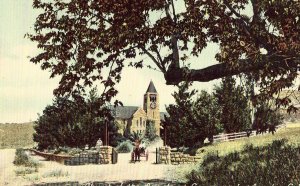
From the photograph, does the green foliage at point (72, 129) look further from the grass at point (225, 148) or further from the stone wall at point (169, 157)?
the stone wall at point (169, 157)

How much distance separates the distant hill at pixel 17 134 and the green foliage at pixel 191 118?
2023 inches

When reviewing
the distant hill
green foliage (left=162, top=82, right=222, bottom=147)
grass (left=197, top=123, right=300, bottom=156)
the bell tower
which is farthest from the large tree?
the bell tower

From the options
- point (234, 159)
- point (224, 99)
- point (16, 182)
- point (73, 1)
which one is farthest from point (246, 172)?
point (224, 99)

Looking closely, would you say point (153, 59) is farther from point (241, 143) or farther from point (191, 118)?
point (191, 118)

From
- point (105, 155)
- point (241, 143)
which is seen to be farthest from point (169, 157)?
point (241, 143)

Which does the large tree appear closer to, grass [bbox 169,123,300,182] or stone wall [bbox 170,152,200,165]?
grass [bbox 169,123,300,182]

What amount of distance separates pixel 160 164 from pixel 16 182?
10.4 meters

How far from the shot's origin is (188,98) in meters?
40.0

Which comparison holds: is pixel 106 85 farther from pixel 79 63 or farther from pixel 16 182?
pixel 16 182

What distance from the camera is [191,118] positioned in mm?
39594

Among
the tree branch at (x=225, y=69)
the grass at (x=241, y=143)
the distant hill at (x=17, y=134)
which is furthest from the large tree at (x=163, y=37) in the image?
the distant hill at (x=17, y=134)

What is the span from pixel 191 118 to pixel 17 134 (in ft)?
223

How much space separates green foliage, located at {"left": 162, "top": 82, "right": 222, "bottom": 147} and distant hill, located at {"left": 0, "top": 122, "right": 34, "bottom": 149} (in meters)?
51.4

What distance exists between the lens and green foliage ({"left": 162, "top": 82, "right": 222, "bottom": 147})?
129 ft
